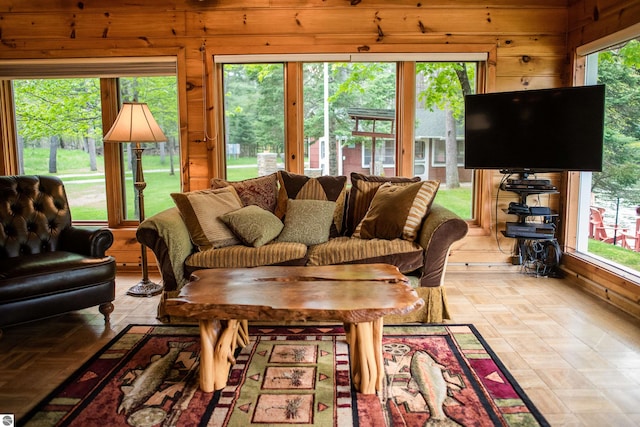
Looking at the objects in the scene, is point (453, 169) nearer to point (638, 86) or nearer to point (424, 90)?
point (424, 90)

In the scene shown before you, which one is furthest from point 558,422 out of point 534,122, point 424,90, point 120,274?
point 120,274

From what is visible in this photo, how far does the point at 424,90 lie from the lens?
14.3 ft

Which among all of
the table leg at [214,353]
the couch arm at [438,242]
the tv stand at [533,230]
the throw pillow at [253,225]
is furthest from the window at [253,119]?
the table leg at [214,353]

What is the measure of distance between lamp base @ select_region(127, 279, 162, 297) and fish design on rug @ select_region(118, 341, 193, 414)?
1.13m

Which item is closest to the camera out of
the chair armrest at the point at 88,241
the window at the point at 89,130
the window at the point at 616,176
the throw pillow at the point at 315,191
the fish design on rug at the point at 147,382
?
the fish design on rug at the point at 147,382

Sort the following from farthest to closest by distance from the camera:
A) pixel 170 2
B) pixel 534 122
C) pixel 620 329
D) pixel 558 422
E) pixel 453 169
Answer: pixel 453 169 < pixel 170 2 < pixel 534 122 < pixel 620 329 < pixel 558 422

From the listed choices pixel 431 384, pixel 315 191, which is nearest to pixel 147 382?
pixel 431 384

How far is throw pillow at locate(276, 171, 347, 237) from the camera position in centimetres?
369

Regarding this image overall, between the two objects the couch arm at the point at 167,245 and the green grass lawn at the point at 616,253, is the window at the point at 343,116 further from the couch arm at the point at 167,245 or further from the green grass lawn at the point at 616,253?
the couch arm at the point at 167,245

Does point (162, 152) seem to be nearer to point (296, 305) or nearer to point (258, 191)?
point (258, 191)

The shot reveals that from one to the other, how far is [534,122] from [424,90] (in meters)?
1.00

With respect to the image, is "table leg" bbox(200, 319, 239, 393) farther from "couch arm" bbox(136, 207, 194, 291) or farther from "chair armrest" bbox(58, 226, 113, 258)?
"chair armrest" bbox(58, 226, 113, 258)

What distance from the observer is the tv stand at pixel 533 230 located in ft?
13.2

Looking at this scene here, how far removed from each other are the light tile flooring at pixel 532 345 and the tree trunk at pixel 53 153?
1492mm
